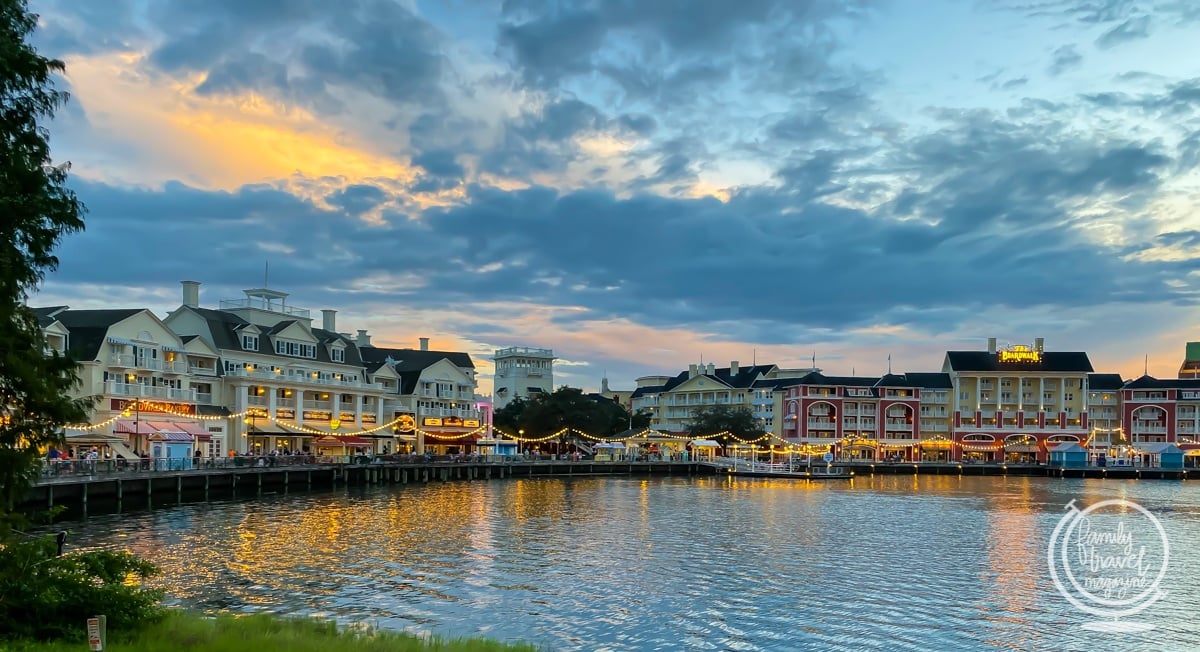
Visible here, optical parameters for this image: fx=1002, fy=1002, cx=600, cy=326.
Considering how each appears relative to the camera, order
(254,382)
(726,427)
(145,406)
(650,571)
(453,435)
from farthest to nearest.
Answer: (726,427)
(453,435)
(254,382)
(145,406)
(650,571)

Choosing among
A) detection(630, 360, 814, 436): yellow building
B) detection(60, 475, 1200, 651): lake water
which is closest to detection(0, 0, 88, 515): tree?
detection(60, 475, 1200, 651): lake water

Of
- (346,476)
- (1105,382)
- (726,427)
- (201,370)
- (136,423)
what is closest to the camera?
(136,423)

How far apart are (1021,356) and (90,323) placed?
401 ft

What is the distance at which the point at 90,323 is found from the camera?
239 ft

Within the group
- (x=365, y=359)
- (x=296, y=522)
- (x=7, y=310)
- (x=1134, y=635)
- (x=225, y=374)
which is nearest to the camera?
(x=7, y=310)

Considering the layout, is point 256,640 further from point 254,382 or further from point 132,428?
point 254,382

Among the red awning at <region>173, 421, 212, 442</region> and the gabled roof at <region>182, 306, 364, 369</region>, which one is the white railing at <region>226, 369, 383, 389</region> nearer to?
the gabled roof at <region>182, 306, 364, 369</region>

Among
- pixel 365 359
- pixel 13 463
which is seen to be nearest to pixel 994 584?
pixel 13 463

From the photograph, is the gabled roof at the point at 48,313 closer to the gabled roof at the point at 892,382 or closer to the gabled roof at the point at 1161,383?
the gabled roof at the point at 892,382

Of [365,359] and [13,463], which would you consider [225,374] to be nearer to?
[365,359]

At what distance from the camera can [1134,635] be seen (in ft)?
88.0

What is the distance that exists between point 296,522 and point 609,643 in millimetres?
28666

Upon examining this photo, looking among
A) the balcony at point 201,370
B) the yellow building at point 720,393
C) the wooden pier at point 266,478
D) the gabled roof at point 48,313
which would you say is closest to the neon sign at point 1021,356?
the yellow building at point 720,393

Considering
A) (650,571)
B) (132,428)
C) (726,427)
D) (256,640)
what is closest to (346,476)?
(132,428)
